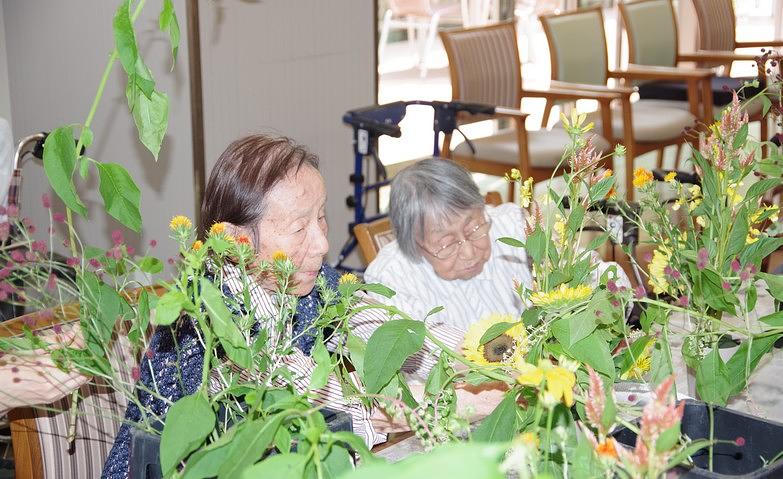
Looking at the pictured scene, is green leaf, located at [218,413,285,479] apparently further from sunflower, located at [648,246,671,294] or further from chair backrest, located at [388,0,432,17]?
chair backrest, located at [388,0,432,17]

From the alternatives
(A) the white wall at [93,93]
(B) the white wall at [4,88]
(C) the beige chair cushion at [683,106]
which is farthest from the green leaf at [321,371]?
(C) the beige chair cushion at [683,106]

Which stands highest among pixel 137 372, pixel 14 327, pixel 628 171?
pixel 137 372

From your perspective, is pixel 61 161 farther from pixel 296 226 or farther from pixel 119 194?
pixel 296 226

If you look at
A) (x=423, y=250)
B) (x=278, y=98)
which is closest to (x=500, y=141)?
(x=278, y=98)

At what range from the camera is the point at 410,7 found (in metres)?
5.28

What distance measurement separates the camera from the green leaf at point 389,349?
1051 millimetres

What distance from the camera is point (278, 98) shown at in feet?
13.4

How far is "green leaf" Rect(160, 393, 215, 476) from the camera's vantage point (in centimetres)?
91

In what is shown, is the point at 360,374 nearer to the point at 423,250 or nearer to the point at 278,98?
the point at 423,250

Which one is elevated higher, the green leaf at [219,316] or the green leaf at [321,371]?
the green leaf at [219,316]

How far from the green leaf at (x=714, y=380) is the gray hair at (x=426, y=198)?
45.1 inches

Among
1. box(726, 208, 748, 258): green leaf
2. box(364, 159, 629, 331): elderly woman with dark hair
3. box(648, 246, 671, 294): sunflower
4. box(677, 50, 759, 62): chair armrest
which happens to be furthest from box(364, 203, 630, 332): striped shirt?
box(677, 50, 759, 62): chair armrest

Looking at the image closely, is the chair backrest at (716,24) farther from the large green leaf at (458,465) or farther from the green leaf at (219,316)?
the large green leaf at (458,465)

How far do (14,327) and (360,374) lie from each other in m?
0.71
